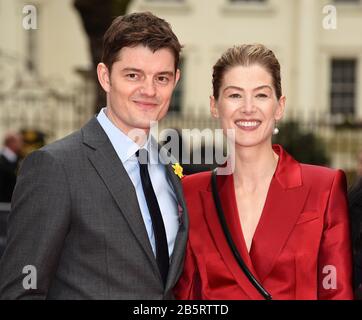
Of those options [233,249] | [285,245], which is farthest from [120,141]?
[285,245]

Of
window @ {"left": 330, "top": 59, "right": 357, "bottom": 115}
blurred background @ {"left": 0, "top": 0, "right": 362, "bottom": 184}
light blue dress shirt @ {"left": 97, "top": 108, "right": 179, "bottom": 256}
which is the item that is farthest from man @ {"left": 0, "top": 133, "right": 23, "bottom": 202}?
window @ {"left": 330, "top": 59, "right": 357, "bottom": 115}

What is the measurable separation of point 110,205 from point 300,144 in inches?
598

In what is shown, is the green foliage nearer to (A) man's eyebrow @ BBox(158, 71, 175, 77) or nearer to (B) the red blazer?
(B) the red blazer

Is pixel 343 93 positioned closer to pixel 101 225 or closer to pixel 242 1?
pixel 242 1

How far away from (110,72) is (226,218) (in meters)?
0.77

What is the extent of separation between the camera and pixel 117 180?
308 centimetres

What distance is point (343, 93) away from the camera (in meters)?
26.2

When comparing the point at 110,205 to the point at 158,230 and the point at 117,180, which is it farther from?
the point at 158,230

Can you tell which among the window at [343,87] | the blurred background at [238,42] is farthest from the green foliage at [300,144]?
the window at [343,87]

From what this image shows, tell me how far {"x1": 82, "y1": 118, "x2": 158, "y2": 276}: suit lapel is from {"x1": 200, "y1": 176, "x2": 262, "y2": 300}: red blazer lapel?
38cm

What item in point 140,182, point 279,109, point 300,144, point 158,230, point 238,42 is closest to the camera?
point 158,230

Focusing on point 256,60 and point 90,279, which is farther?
point 256,60

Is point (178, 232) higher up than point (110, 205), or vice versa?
point (110, 205)

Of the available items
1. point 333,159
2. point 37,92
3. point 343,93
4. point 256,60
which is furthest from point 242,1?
point 256,60
